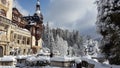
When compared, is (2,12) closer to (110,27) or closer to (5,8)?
(5,8)

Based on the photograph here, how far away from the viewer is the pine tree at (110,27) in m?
18.7

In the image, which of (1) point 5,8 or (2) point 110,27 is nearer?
(2) point 110,27

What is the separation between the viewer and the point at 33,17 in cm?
7344

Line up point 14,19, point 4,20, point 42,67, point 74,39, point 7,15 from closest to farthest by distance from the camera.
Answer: point 42,67 < point 4,20 < point 7,15 < point 14,19 < point 74,39

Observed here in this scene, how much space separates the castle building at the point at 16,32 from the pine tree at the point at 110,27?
2689 centimetres

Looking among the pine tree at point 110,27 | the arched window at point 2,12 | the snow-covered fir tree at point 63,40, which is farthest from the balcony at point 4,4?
the snow-covered fir tree at point 63,40

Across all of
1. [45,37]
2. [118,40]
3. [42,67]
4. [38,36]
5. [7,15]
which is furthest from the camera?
[45,37]

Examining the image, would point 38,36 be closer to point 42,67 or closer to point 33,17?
point 33,17

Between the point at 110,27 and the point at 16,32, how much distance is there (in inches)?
1553

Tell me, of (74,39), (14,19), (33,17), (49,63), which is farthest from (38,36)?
(74,39)

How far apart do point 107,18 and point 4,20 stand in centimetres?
2843

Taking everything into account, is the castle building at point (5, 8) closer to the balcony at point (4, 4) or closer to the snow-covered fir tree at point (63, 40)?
the balcony at point (4, 4)

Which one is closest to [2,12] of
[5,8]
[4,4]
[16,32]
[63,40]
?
[5,8]

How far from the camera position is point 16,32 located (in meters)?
56.1
